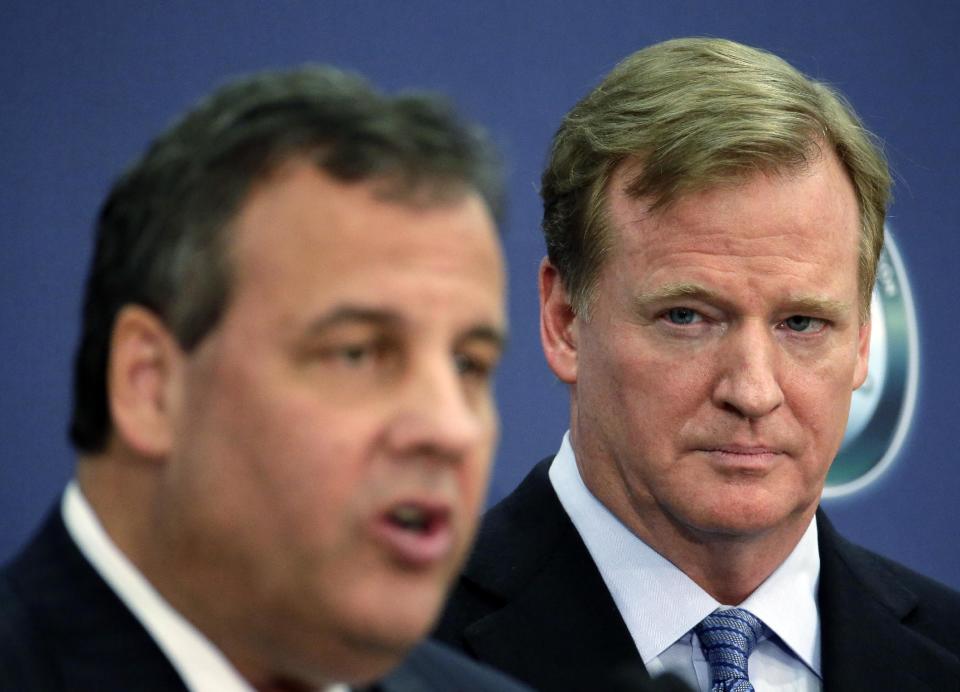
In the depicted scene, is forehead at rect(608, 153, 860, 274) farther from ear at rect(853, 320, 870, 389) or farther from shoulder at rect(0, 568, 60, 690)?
shoulder at rect(0, 568, 60, 690)

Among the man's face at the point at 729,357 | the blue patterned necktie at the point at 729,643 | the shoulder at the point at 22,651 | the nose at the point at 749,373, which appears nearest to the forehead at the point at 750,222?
the man's face at the point at 729,357

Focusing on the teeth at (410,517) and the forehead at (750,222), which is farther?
the forehead at (750,222)

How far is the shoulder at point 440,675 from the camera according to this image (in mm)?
1462

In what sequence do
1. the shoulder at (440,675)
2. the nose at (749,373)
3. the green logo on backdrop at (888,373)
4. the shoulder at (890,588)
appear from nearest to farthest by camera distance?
the shoulder at (440,675) → the nose at (749,373) → the shoulder at (890,588) → the green logo on backdrop at (888,373)

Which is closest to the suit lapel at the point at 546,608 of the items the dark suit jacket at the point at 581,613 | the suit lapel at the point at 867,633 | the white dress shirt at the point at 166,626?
the dark suit jacket at the point at 581,613

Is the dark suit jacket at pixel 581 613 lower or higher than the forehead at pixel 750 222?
lower

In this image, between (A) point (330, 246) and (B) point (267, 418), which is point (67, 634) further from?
(A) point (330, 246)

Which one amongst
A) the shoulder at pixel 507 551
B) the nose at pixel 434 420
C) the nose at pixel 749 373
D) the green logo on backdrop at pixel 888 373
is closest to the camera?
the nose at pixel 434 420

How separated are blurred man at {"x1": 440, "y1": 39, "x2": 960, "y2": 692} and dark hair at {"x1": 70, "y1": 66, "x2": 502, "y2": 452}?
1.00m

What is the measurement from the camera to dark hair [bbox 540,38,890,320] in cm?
227

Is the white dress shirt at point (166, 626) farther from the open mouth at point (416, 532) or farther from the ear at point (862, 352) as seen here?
the ear at point (862, 352)

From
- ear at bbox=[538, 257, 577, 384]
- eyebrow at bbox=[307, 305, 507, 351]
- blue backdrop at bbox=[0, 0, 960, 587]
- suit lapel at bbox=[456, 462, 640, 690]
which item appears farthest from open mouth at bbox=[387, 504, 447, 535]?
ear at bbox=[538, 257, 577, 384]

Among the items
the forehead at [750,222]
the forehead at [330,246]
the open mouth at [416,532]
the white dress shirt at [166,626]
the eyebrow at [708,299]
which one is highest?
the forehead at [750,222]

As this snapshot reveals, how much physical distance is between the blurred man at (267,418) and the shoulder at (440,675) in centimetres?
20
